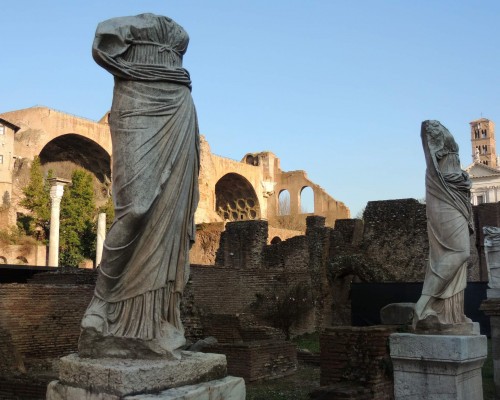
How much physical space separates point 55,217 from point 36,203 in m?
2.63

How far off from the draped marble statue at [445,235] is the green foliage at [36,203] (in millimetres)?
28235

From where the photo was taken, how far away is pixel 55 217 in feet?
94.8

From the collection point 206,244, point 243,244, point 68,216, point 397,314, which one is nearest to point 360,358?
point 397,314

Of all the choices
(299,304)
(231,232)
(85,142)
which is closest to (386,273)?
(299,304)

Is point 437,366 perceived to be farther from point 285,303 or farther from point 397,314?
point 285,303

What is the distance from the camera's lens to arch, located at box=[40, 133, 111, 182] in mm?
36944

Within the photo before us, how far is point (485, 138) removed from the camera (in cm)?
9112

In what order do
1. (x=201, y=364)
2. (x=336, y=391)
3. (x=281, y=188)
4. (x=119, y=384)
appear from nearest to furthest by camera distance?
(x=119, y=384) < (x=201, y=364) < (x=336, y=391) < (x=281, y=188)

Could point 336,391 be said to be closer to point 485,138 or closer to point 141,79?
point 141,79

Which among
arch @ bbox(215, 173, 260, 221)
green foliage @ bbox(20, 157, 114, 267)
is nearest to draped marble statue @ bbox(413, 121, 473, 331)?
green foliage @ bbox(20, 157, 114, 267)

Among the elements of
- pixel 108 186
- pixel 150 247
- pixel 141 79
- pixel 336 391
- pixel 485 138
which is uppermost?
pixel 485 138

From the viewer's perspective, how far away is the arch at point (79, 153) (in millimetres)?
36944

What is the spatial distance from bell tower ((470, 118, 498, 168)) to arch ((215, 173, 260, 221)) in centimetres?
4797

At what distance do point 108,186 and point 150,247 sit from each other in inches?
1507
